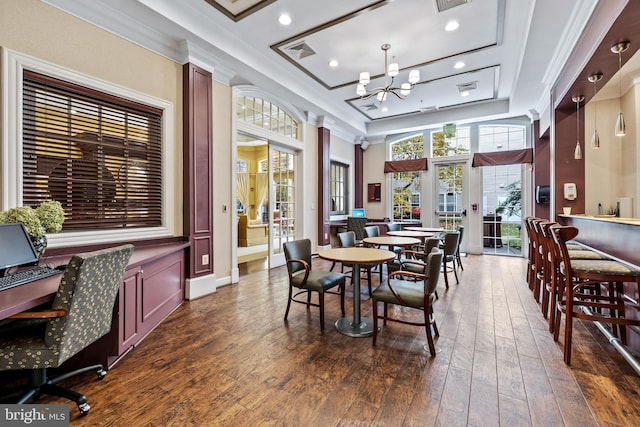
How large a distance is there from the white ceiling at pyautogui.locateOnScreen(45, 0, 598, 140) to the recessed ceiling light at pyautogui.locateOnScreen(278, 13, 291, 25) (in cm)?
7

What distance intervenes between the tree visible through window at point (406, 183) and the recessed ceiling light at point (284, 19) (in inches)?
213

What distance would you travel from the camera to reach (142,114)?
347 centimetres

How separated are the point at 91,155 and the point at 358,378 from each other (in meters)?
3.33

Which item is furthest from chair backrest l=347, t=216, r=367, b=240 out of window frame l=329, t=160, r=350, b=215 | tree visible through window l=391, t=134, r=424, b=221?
tree visible through window l=391, t=134, r=424, b=221

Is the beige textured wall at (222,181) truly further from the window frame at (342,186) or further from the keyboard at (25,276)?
the window frame at (342,186)

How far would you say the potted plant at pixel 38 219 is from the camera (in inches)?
80.9

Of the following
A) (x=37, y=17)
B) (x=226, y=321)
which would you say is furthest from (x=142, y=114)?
(x=226, y=321)

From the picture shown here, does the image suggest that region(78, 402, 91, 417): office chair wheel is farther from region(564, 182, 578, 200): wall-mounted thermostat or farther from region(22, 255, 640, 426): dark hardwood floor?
region(564, 182, 578, 200): wall-mounted thermostat

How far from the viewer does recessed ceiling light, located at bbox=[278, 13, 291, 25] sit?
347 centimetres

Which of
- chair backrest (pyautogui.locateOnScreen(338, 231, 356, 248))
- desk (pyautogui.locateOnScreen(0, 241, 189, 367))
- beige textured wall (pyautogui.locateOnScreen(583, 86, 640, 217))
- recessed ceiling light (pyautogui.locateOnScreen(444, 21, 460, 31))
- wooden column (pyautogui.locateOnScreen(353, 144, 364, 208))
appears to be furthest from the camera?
wooden column (pyautogui.locateOnScreen(353, 144, 364, 208))

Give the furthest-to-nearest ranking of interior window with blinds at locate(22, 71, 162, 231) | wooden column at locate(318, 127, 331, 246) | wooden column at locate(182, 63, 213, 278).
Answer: wooden column at locate(318, 127, 331, 246)
wooden column at locate(182, 63, 213, 278)
interior window with blinds at locate(22, 71, 162, 231)

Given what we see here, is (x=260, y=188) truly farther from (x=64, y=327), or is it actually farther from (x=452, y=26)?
(x=64, y=327)

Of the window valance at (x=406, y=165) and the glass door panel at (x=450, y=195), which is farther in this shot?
the window valance at (x=406, y=165)

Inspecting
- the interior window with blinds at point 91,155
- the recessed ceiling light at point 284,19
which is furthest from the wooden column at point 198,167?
the recessed ceiling light at point 284,19
